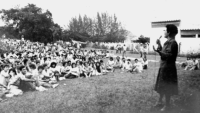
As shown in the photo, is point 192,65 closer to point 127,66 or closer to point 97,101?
point 127,66

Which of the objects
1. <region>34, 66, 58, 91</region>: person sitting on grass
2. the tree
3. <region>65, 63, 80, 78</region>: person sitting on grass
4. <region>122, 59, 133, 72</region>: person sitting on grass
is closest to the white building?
<region>122, 59, 133, 72</region>: person sitting on grass

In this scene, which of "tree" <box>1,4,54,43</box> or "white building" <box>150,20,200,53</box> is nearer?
"white building" <box>150,20,200,53</box>

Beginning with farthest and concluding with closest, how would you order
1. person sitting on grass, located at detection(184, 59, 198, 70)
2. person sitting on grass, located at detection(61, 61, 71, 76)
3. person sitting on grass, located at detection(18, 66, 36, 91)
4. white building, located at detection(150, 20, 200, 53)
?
white building, located at detection(150, 20, 200, 53), person sitting on grass, located at detection(184, 59, 198, 70), person sitting on grass, located at detection(61, 61, 71, 76), person sitting on grass, located at detection(18, 66, 36, 91)

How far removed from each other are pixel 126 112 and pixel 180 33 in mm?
17812

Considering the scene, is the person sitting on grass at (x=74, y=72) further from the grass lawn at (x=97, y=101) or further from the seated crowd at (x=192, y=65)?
the seated crowd at (x=192, y=65)

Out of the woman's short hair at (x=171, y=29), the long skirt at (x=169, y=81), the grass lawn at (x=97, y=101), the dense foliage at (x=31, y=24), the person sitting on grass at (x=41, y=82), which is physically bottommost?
the grass lawn at (x=97, y=101)

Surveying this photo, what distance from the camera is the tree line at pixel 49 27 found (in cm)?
2712

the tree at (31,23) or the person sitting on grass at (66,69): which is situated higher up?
the tree at (31,23)

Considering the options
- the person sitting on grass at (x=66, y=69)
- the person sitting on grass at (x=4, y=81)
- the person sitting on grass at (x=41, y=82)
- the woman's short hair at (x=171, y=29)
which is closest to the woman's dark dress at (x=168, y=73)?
the woman's short hair at (x=171, y=29)

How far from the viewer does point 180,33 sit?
19.3 meters

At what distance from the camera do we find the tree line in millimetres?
27125

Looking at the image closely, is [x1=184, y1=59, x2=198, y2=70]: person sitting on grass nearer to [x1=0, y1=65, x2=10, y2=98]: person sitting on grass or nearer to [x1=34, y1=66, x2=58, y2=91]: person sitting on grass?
[x1=34, y1=66, x2=58, y2=91]: person sitting on grass

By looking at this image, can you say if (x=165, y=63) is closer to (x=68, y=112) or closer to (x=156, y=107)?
(x=156, y=107)

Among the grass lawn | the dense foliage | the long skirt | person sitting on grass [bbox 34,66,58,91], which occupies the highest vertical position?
the dense foliage
